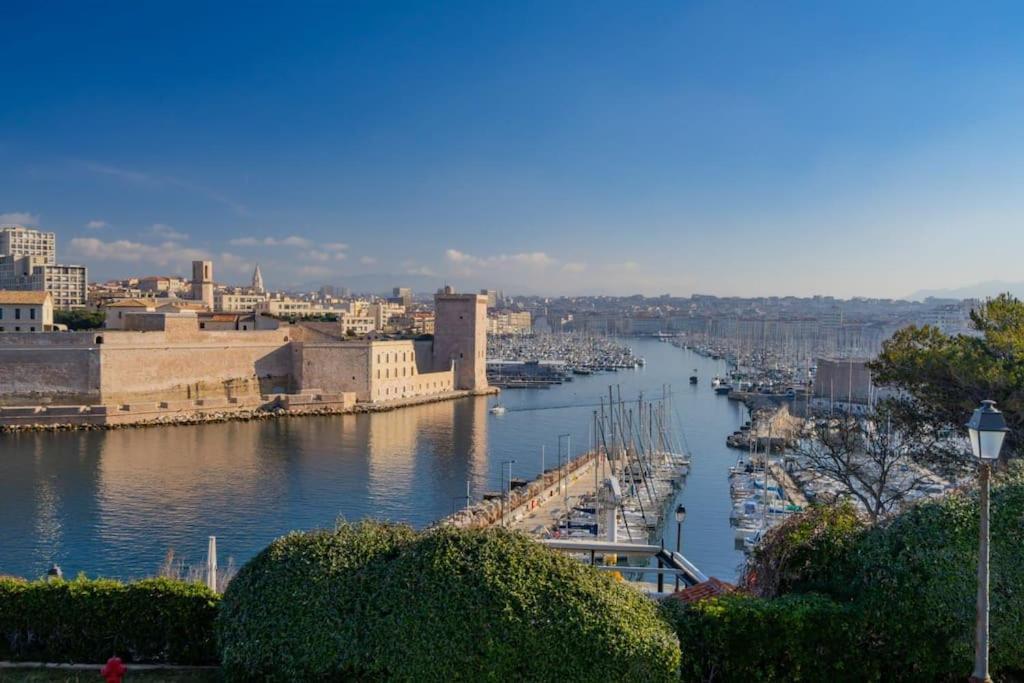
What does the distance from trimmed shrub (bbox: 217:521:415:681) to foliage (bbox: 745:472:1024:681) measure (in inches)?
71.7

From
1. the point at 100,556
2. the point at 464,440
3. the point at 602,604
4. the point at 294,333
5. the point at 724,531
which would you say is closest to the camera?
the point at 602,604

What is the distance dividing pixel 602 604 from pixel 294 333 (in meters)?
25.7

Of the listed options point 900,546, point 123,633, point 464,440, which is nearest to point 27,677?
point 123,633

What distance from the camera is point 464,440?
1938 cm

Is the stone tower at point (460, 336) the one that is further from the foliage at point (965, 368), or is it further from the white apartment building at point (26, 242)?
the white apartment building at point (26, 242)

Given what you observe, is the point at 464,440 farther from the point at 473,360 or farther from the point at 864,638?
the point at 864,638

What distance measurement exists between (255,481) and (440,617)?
40.0 ft

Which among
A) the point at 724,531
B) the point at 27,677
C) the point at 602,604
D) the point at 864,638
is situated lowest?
the point at 724,531

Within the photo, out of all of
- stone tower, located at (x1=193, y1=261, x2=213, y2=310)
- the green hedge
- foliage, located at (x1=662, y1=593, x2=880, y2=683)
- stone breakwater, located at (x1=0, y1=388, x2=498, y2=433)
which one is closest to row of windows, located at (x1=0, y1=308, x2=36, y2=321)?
stone breakwater, located at (x1=0, y1=388, x2=498, y2=433)

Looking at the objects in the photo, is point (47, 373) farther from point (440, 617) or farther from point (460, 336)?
point (440, 617)

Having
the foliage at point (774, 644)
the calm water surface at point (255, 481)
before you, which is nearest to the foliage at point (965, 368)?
the foliage at point (774, 644)

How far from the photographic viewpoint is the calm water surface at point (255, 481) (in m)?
10.6

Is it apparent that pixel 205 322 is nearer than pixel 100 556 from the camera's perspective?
No

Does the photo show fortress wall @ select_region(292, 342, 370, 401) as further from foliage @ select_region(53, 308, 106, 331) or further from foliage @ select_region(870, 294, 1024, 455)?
foliage @ select_region(870, 294, 1024, 455)
